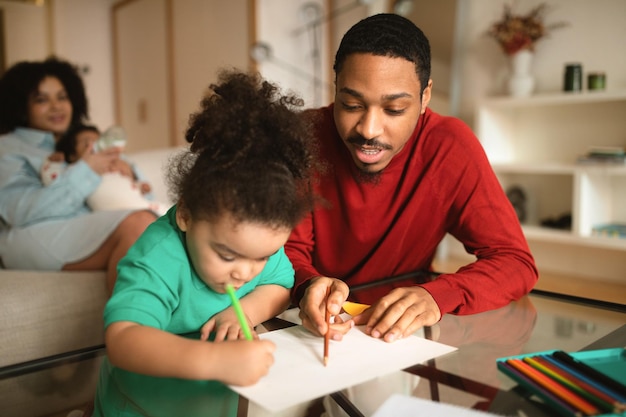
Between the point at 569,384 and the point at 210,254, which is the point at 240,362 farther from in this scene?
the point at 569,384

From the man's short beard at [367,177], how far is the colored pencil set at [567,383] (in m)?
0.59

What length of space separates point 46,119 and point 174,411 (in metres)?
1.66

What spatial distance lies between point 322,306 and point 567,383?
0.38 m

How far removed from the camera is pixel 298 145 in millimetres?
773

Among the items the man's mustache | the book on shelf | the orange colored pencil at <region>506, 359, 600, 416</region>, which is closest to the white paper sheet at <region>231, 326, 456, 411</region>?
the orange colored pencil at <region>506, 359, 600, 416</region>

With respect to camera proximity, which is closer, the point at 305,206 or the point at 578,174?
the point at 305,206

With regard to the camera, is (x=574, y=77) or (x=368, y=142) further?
(x=574, y=77)

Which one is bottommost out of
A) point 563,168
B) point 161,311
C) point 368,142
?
point 161,311

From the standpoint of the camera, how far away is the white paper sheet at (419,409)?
23.8 inches

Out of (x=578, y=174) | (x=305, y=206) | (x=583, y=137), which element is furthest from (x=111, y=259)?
(x=583, y=137)

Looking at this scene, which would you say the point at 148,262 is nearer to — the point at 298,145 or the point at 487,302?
the point at 298,145

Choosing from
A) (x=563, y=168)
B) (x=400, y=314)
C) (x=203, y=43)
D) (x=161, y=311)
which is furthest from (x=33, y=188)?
(x=203, y=43)

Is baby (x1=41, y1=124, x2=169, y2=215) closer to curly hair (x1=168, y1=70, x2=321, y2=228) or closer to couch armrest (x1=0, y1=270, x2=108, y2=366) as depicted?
couch armrest (x1=0, y1=270, x2=108, y2=366)

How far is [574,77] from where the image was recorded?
303 cm
